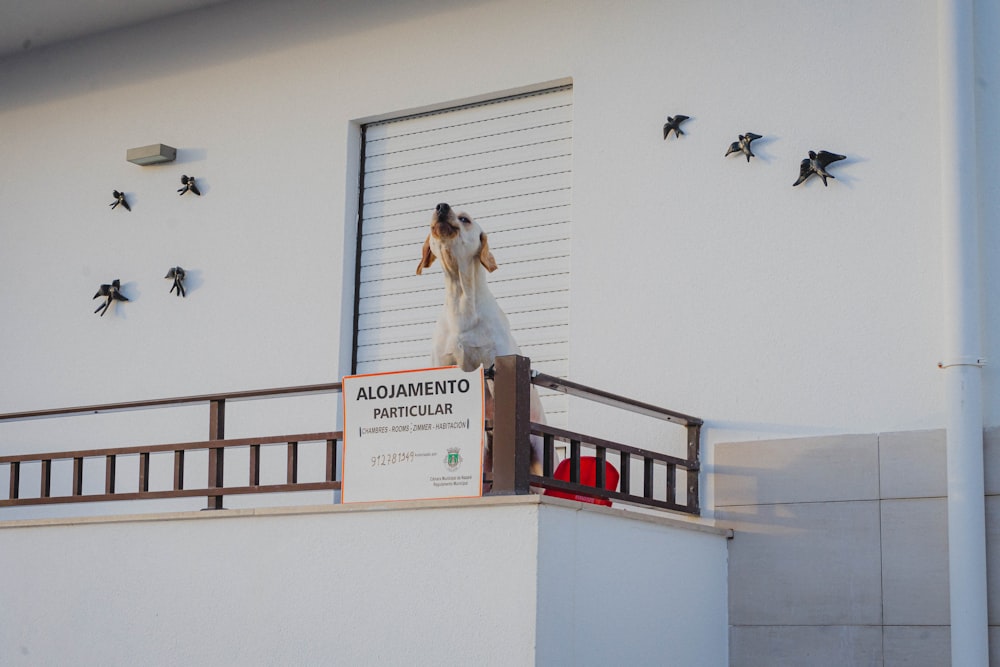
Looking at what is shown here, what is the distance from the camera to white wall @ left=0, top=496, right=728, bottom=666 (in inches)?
221

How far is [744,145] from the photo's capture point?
742cm

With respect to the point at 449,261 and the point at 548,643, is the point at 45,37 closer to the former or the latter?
the point at 449,261

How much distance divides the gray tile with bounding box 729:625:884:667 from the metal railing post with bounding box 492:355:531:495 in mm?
1847

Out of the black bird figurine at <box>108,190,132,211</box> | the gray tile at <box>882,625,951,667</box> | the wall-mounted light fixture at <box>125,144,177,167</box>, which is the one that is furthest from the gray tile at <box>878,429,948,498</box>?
the black bird figurine at <box>108,190,132,211</box>

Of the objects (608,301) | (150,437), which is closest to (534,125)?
(608,301)

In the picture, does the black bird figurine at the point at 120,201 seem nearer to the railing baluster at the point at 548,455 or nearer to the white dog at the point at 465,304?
the white dog at the point at 465,304

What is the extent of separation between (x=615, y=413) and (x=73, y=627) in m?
3.18

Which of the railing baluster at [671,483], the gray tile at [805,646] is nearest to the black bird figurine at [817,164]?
the railing baluster at [671,483]

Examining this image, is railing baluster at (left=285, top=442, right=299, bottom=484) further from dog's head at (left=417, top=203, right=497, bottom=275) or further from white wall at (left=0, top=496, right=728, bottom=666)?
dog's head at (left=417, top=203, right=497, bottom=275)

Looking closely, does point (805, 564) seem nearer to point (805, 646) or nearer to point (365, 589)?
point (805, 646)

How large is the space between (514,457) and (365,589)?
999 millimetres

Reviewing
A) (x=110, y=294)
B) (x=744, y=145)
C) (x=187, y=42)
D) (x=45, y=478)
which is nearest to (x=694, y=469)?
(x=744, y=145)

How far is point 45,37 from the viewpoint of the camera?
33.8 feet

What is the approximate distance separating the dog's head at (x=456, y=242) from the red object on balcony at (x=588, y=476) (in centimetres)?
110
